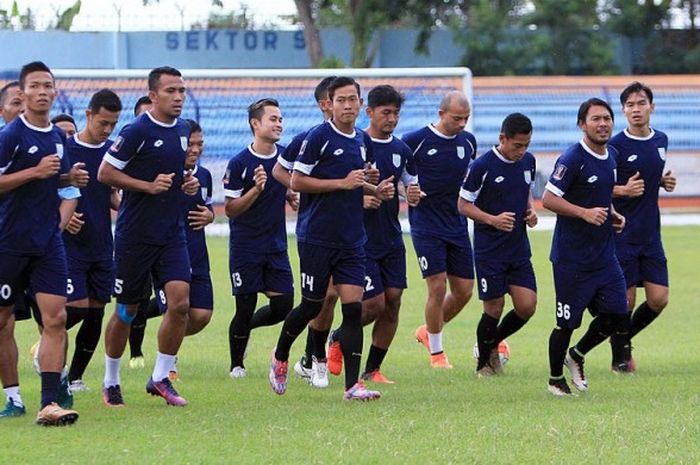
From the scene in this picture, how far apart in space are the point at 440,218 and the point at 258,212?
156cm

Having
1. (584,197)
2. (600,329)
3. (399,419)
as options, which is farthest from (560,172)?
(399,419)

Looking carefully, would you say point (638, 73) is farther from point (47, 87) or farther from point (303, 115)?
point (47, 87)

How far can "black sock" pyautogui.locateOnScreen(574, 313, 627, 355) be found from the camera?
36.0ft

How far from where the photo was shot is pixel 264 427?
9281 mm

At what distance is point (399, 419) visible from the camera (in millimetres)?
9555

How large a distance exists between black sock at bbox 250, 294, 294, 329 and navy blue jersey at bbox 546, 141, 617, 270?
248cm

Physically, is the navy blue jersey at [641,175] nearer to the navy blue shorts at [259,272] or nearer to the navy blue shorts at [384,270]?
the navy blue shorts at [384,270]

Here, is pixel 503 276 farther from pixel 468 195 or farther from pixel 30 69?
pixel 30 69

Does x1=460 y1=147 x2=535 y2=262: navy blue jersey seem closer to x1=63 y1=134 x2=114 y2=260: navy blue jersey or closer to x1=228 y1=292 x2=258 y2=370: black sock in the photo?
x1=228 y1=292 x2=258 y2=370: black sock

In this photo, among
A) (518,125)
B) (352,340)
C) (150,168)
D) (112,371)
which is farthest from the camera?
(518,125)

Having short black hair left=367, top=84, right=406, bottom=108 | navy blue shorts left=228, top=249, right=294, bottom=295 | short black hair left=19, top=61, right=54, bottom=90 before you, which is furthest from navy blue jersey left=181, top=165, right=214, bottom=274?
short black hair left=19, top=61, right=54, bottom=90

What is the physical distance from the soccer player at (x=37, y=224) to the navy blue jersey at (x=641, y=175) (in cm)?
489

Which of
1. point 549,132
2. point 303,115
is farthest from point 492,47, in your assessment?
point 303,115

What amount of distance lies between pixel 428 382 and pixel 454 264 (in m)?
1.45
